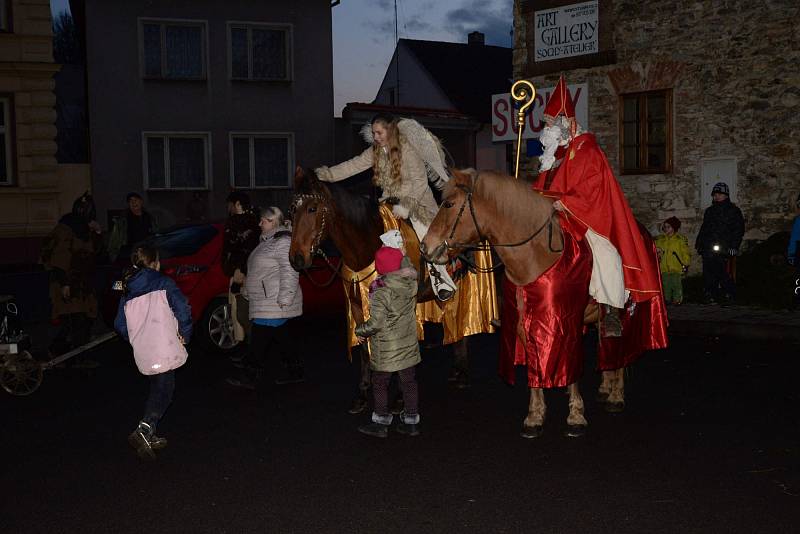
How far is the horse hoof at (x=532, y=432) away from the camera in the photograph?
6.84 meters

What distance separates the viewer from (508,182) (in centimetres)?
667

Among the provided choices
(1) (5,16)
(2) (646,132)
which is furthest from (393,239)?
(1) (5,16)

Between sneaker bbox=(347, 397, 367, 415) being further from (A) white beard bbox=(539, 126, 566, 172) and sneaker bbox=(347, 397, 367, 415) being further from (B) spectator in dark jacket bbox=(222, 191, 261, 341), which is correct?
(A) white beard bbox=(539, 126, 566, 172)

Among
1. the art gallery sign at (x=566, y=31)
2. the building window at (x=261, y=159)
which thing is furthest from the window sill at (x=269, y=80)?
the art gallery sign at (x=566, y=31)

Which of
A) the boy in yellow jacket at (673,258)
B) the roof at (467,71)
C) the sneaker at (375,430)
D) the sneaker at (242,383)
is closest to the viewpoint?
the sneaker at (375,430)

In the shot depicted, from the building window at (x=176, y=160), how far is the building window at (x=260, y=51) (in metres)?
2.23

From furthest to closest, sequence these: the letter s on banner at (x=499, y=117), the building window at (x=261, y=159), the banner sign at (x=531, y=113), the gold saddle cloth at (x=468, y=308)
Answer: the building window at (x=261, y=159) < the letter s on banner at (x=499, y=117) < the banner sign at (x=531, y=113) < the gold saddle cloth at (x=468, y=308)

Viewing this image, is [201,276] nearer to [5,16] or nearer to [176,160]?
[5,16]

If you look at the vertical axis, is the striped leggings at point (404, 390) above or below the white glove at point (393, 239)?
below

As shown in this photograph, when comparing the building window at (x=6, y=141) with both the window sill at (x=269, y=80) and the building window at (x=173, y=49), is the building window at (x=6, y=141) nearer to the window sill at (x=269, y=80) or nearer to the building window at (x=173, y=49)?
the building window at (x=173, y=49)

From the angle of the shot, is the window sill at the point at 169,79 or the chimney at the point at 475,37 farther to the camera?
the chimney at the point at 475,37

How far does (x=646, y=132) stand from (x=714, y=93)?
1.51 m

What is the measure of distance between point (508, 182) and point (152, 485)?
3.14 metres

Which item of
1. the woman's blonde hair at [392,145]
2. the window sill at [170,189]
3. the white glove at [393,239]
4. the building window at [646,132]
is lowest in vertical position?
the white glove at [393,239]
